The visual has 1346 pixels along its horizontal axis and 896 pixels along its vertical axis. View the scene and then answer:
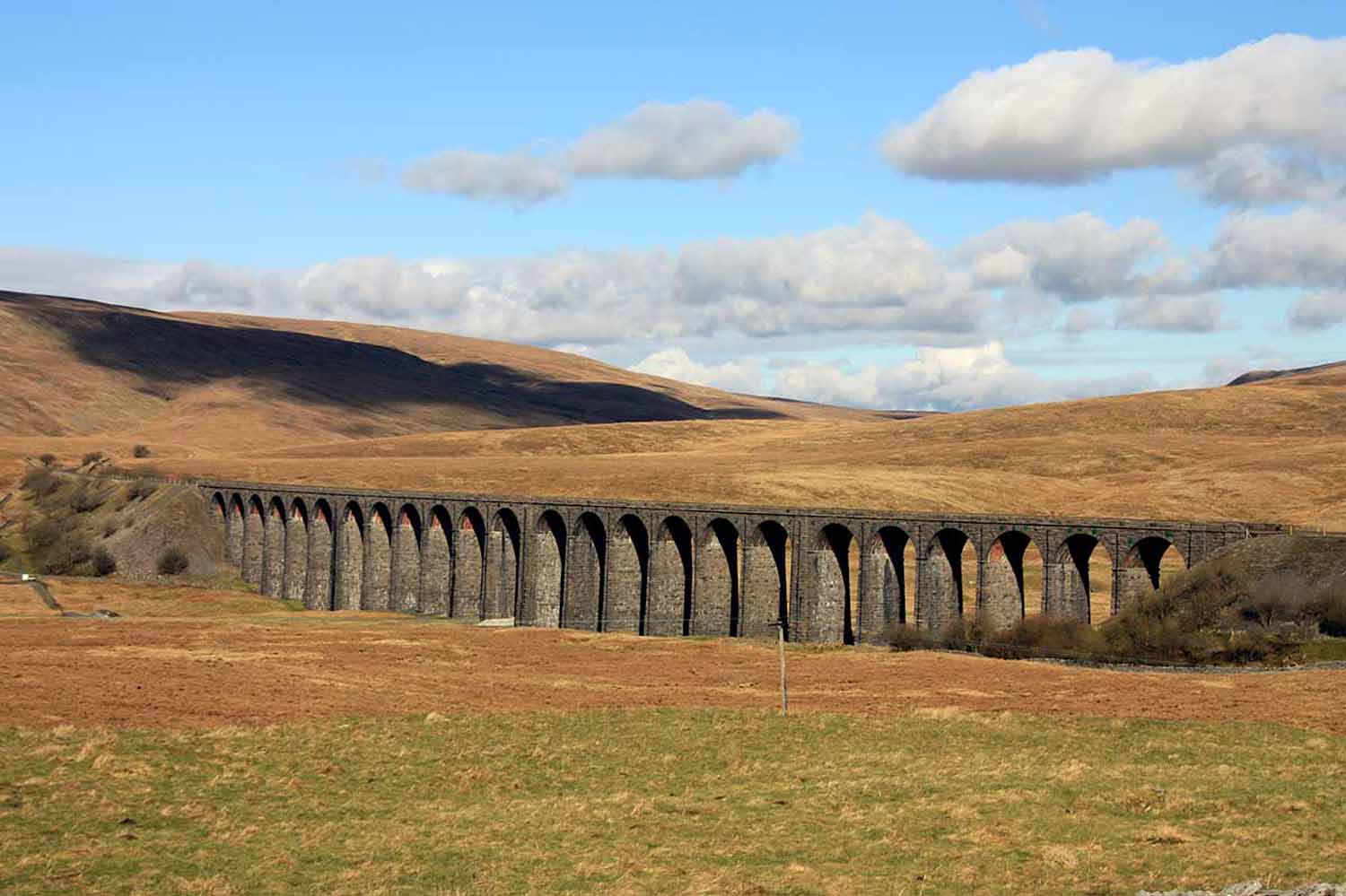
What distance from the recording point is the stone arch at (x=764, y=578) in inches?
3044

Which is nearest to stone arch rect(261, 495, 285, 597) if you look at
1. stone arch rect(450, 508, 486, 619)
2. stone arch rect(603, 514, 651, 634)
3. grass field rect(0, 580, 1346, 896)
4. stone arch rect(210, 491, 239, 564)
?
stone arch rect(210, 491, 239, 564)

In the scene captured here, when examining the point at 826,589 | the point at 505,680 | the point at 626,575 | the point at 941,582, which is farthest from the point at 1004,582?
the point at 505,680

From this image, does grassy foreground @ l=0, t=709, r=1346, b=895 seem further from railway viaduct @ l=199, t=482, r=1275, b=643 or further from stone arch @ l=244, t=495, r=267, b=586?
stone arch @ l=244, t=495, r=267, b=586

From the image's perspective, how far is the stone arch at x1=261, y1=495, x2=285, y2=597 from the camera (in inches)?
4382

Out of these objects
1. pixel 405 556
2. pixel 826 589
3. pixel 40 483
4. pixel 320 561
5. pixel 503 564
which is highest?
pixel 40 483

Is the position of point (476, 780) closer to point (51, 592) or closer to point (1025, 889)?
point (1025, 889)

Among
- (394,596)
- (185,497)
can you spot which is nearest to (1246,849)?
(394,596)

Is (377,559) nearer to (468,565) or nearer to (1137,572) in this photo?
(468,565)

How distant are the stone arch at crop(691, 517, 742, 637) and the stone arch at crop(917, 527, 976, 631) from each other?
12.5 meters

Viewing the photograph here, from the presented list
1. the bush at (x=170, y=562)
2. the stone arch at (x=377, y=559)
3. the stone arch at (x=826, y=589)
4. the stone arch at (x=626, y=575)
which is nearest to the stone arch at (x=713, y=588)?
the stone arch at (x=626, y=575)

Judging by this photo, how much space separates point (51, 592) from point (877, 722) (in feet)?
239

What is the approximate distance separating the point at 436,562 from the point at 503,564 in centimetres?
686

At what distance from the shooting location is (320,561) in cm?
10806

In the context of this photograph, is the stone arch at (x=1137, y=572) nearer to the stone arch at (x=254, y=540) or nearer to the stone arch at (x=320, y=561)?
the stone arch at (x=320, y=561)
